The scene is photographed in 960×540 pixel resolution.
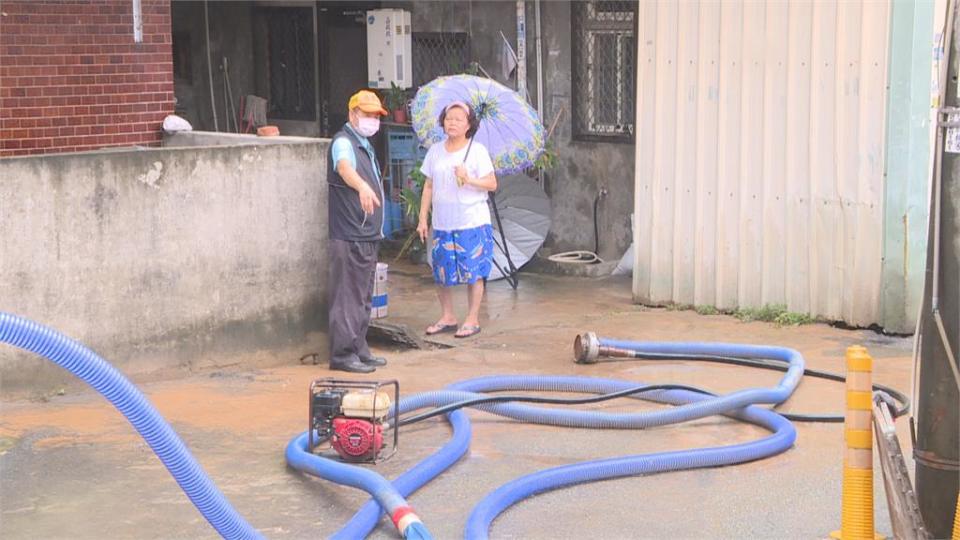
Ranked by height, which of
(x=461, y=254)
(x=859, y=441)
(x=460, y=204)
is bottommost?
(x=859, y=441)

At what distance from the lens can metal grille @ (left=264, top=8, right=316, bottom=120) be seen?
1548cm

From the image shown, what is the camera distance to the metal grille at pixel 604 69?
12.6 m

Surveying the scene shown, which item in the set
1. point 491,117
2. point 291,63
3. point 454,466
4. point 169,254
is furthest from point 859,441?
point 291,63

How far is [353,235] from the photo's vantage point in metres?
9.05

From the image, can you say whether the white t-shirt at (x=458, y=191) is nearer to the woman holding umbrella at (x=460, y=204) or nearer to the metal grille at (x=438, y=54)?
the woman holding umbrella at (x=460, y=204)

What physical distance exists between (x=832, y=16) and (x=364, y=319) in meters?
4.17

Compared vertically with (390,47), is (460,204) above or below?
below

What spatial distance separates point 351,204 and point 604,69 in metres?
4.61

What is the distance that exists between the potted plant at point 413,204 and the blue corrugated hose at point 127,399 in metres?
7.47

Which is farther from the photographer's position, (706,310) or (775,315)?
(706,310)

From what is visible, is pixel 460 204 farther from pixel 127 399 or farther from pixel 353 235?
pixel 127 399

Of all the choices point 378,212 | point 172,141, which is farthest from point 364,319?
point 172,141

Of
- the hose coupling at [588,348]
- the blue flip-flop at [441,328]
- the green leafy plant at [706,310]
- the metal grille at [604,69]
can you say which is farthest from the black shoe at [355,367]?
the metal grille at [604,69]

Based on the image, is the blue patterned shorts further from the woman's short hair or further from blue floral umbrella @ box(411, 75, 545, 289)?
blue floral umbrella @ box(411, 75, 545, 289)
